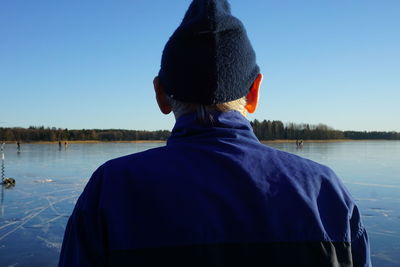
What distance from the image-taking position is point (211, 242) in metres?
1.09

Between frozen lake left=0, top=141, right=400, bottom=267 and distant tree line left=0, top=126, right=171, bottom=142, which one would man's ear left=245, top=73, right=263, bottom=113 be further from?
distant tree line left=0, top=126, right=171, bottom=142

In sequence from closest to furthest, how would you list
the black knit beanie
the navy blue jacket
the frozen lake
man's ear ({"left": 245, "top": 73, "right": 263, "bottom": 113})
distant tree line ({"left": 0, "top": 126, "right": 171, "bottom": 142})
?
the navy blue jacket, the black knit beanie, man's ear ({"left": 245, "top": 73, "right": 263, "bottom": 113}), the frozen lake, distant tree line ({"left": 0, "top": 126, "right": 171, "bottom": 142})

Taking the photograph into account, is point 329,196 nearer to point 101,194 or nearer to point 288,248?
point 288,248

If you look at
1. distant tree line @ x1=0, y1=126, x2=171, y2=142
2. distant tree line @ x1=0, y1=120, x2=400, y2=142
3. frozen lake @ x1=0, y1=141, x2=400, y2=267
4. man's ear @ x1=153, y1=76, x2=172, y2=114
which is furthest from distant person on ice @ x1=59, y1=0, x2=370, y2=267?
distant tree line @ x1=0, y1=126, x2=171, y2=142

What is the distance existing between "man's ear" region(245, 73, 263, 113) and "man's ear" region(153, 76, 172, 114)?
0.30 meters

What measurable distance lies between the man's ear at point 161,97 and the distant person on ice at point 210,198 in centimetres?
13

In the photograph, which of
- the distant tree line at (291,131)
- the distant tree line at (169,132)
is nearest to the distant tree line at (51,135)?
the distant tree line at (169,132)

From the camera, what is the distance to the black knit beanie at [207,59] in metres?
1.23

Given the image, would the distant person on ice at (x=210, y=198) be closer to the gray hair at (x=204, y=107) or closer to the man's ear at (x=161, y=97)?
the gray hair at (x=204, y=107)

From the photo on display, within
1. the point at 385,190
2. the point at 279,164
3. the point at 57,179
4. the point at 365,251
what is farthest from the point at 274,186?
the point at 57,179

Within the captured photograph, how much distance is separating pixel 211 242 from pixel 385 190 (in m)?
13.7

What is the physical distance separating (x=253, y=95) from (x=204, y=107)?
26 centimetres

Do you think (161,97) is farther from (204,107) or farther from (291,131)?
(291,131)

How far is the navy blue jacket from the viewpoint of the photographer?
3.58 ft
